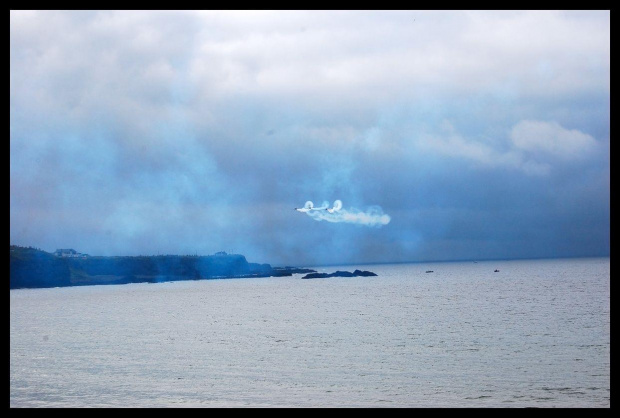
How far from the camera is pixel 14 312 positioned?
3935 inches

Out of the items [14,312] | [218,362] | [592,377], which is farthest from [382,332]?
[14,312]

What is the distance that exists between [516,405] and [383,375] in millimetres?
8845

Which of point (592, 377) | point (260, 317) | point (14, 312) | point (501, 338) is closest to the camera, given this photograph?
point (592, 377)

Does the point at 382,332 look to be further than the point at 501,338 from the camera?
Yes

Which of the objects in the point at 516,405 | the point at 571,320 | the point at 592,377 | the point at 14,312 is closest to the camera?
→ the point at 516,405

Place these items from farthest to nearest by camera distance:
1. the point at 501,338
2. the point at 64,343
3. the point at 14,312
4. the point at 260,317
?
1. the point at 14,312
2. the point at 260,317
3. the point at 64,343
4. the point at 501,338

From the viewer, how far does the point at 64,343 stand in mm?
55938

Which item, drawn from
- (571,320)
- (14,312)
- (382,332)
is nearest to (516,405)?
(382,332)

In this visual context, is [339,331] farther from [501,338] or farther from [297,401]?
[297,401]

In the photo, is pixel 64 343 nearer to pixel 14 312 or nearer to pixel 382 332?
pixel 382 332
